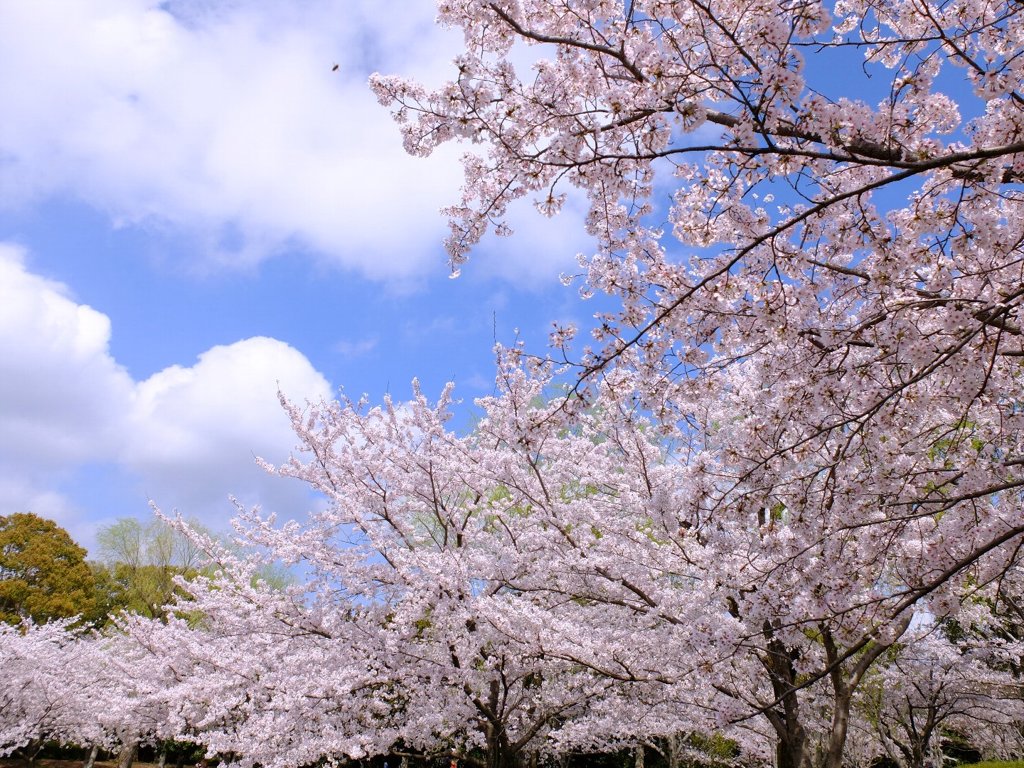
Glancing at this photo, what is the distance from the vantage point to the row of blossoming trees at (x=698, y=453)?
356 centimetres

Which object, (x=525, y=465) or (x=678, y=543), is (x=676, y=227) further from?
(x=525, y=465)

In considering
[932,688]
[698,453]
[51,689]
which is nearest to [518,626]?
[698,453]

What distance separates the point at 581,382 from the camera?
412 cm

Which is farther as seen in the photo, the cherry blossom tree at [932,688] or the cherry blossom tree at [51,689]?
the cherry blossom tree at [51,689]

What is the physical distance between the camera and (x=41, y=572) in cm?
2573

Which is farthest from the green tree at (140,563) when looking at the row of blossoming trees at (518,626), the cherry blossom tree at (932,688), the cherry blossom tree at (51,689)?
the cherry blossom tree at (932,688)

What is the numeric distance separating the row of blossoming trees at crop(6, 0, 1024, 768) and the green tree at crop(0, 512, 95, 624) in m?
20.0

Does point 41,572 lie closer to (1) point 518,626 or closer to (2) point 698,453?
(1) point 518,626

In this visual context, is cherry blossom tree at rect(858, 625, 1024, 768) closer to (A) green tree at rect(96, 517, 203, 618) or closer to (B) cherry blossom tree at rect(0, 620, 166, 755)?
(B) cherry blossom tree at rect(0, 620, 166, 755)

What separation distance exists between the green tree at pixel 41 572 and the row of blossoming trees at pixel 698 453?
1998 cm

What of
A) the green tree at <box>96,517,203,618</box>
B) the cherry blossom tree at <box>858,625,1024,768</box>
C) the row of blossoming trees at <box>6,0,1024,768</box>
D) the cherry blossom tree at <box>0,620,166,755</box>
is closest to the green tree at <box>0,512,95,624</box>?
the green tree at <box>96,517,203,618</box>

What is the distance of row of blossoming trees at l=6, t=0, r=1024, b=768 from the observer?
356 centimetres

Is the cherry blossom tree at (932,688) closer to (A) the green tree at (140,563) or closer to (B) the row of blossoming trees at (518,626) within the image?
(B) the row of blossoming trees at (518,626)

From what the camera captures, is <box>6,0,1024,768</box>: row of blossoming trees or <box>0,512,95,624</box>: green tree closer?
<box>6,0,1024,768</box>: row of blossoming trees
